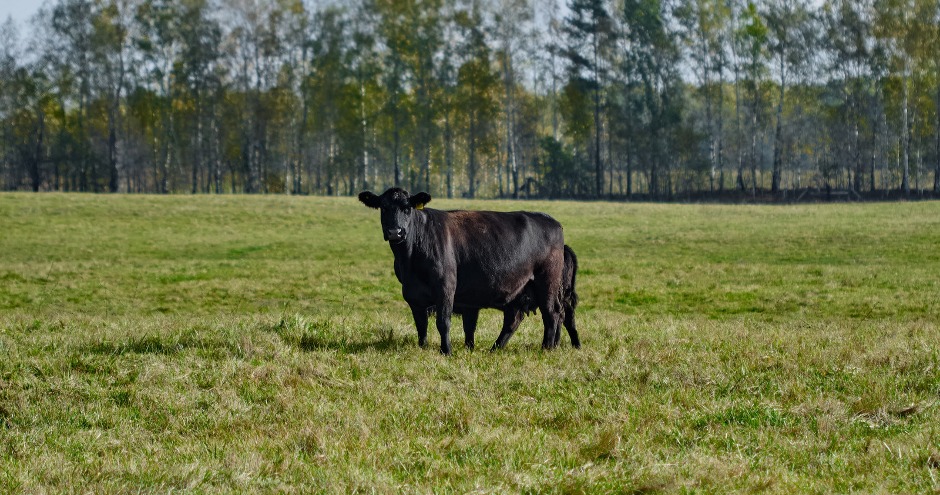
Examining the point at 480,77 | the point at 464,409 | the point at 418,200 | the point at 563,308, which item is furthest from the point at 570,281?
the point at 480,77

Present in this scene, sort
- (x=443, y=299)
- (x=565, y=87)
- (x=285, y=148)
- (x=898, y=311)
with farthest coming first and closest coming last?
(x=285, y=148)
(x=565, y=87)
(x=898, y=311)
(x=443, y=299)

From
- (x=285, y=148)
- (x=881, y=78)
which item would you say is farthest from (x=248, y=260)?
(x=881, y=78)

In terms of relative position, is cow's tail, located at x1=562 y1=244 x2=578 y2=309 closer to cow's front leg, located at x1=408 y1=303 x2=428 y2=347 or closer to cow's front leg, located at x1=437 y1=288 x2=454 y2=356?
cow's front leg, located at x1=437 y1=288 x2=454 y2=356

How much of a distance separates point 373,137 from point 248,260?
43.0 metres

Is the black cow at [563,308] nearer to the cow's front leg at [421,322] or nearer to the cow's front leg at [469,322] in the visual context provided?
the cow's front leg at [469,322]

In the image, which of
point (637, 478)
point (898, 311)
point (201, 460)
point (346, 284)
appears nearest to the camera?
point (637, 478)

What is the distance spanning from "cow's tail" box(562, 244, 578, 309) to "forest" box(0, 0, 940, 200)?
49650 mm

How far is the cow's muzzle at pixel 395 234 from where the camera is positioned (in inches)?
364

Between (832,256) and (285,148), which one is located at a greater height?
(285,148)

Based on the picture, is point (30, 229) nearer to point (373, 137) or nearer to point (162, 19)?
point (162, 19)

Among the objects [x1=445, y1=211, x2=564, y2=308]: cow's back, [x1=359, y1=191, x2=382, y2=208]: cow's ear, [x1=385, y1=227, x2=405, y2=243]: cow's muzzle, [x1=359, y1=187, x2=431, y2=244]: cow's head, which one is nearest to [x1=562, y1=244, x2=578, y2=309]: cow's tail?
[x1=445, y1=211, x2=564, y2=308]: cow's back

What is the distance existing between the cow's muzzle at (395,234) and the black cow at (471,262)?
0.01 meters

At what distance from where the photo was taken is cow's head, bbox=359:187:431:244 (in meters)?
9.34

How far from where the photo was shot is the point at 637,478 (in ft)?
15.9
